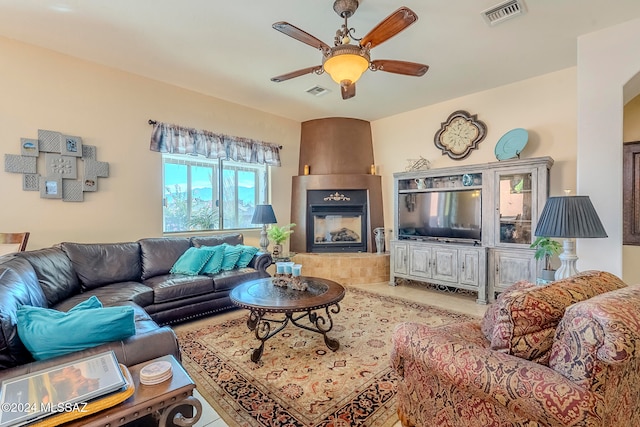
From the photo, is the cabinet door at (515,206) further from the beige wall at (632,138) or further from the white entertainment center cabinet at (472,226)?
the beige wall at (632,138)

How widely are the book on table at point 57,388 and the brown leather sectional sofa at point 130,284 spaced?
0.19m

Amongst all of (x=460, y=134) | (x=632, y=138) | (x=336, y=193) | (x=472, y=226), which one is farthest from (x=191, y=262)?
(x=632, y=138)

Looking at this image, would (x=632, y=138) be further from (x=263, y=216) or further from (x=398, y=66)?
Result: (x=263, y=216)

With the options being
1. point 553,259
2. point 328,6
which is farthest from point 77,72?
point 553,259

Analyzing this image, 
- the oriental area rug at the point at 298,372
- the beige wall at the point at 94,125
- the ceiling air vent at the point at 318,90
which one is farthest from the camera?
the ceiling air vent at the point at 318,90

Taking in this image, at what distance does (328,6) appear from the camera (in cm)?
245

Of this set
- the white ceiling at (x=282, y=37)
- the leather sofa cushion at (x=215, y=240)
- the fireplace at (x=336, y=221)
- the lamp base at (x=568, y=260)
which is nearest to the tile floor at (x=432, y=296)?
the fireplace at (x=336, y=221)

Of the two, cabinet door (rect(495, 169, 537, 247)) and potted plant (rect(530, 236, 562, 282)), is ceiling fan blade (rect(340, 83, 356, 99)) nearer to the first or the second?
cabinet door (rect(495, 169, 537, 247))

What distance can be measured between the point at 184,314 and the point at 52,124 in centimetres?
256

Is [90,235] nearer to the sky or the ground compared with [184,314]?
nearer to the sky

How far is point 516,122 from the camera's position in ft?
13.0

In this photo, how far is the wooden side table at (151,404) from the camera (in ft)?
3.13

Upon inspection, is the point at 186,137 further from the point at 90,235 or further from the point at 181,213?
the point at 90,235

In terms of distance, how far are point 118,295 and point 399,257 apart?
3634 mm
